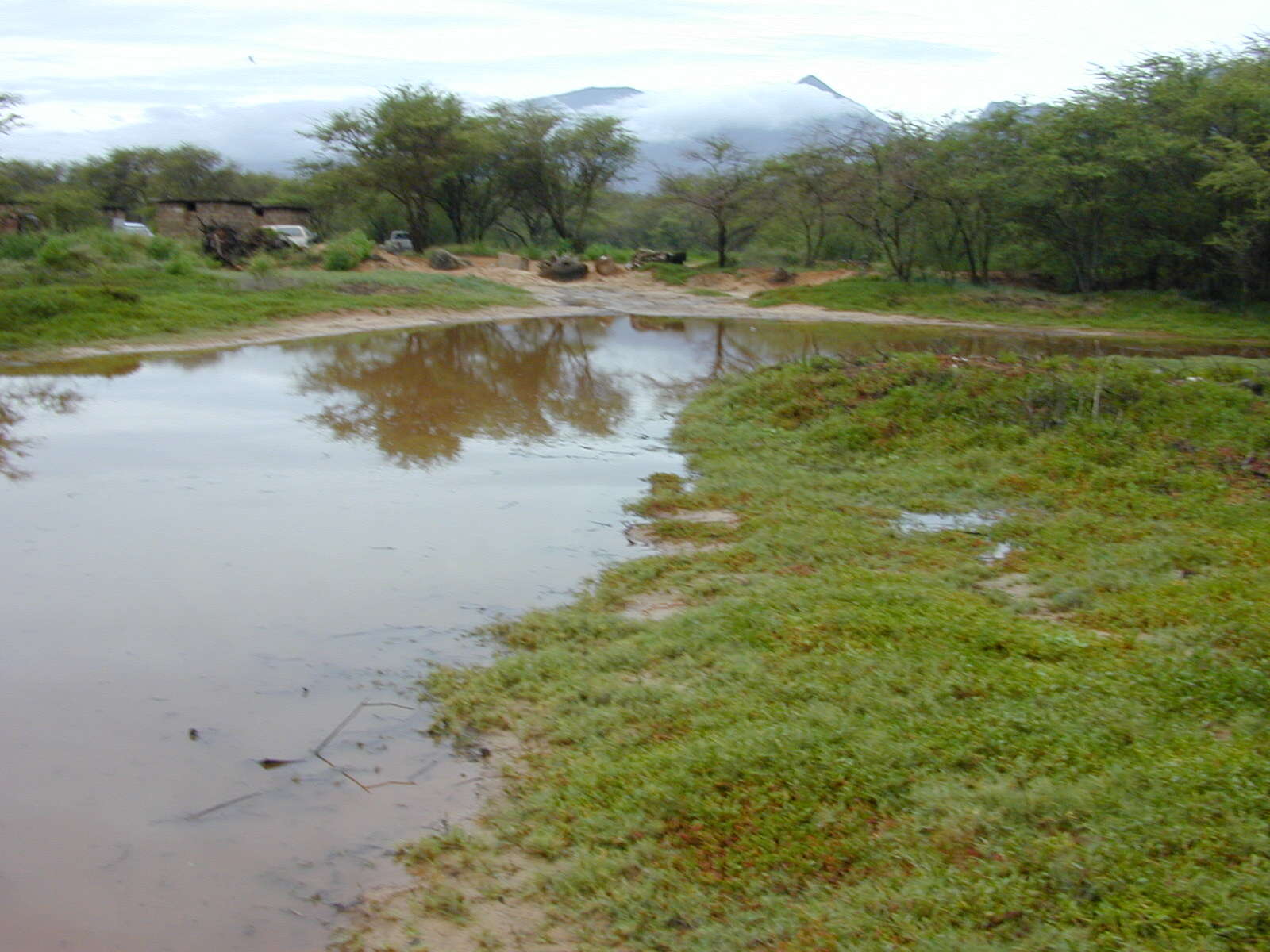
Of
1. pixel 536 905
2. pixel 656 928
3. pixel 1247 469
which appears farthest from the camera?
pixel 1247 469

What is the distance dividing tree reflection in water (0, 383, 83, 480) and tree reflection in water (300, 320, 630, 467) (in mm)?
2857

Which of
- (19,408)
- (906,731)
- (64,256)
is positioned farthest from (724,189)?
(906,731)

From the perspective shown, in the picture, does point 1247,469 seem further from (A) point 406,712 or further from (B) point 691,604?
(A) point 406,712

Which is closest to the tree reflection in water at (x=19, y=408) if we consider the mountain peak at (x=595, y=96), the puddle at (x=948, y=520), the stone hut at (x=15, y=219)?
the puddle at (x=948, y=520)

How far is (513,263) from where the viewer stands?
3109 centimetres

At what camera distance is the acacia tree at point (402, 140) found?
3288 centimetres

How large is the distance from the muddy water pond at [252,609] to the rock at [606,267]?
1772cm

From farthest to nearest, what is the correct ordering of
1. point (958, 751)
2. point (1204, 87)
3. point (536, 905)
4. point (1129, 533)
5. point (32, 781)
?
point (1204, 87), point (1129, 533), point (32, 781), point (958, 751), point (536, 905)

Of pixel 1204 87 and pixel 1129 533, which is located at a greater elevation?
pixel 1204 87

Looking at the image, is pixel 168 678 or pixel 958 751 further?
pixel 168 678

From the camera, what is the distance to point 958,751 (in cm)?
415

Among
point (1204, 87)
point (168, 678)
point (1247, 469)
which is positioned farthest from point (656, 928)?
point (1204, 87)

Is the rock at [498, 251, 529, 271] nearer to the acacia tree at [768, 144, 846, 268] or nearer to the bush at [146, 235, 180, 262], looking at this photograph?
the acacia tree at [768, 144, 846, 268]

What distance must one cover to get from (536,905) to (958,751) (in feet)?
5.48
